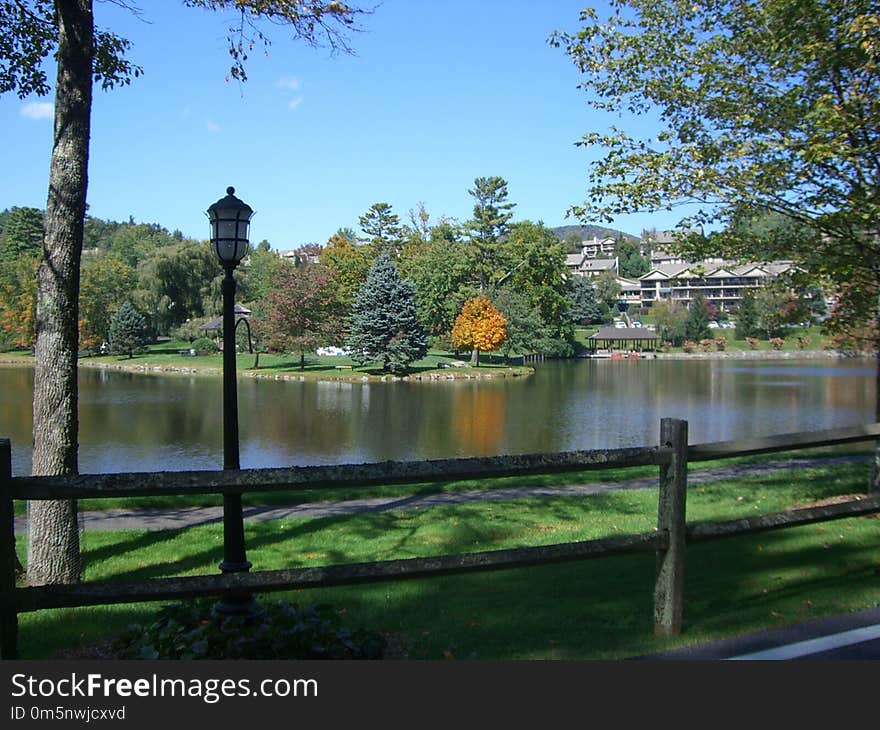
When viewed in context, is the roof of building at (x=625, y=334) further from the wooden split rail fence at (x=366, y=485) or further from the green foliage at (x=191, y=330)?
the wooden split rail fence at (x=366, y=485)

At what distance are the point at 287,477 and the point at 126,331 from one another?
69387 mm

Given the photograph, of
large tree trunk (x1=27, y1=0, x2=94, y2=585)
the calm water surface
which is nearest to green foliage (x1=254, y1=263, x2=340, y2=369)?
the calm water surface

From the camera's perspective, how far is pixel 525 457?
420cm

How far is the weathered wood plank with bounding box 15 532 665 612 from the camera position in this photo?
3648mm

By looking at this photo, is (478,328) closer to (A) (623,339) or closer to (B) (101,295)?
(A) (623,339)

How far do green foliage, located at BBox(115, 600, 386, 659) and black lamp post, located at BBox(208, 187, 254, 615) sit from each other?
26.2 inches

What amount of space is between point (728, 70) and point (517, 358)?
206 ft

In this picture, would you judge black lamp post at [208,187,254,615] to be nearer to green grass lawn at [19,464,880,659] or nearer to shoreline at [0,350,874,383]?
green grass lawn at [19,464,880,659]

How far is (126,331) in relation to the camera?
68062 millimetres

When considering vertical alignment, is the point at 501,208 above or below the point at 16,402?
above

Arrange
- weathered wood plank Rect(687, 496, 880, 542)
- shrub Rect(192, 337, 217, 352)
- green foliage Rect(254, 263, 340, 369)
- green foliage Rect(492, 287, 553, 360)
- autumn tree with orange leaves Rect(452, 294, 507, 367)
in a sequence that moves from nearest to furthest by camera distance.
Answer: weathered wood plank Rect(687, 496, 880, 542)
green foliage Rect(254, 263, 340, 369)
autumn tree with orange leaves Rect(452, 294, 507, 367)
green foliage Rect(492, 287, 553, 360)
shrub Rect(192, 337, 217, 352)

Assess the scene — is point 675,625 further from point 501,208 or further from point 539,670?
point 501,208

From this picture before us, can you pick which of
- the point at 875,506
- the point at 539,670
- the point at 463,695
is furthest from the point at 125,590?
the point at 875,506

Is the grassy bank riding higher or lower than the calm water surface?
higher
